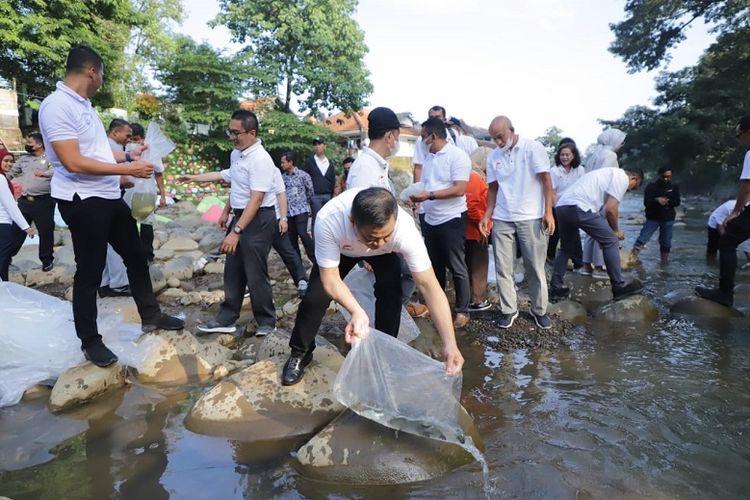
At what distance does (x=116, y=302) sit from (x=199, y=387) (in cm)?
151

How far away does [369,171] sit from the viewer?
333cm

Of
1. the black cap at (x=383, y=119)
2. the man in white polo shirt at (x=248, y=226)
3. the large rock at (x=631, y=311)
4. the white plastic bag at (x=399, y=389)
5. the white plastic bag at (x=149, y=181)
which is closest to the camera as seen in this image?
the white plastic bag at (x=399, y=389)

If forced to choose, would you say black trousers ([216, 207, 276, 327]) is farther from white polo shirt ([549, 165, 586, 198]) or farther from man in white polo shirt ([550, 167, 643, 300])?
white polo shirt ([549, 165, 586, 198])

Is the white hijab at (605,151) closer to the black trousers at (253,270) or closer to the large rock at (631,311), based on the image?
the large rock at (631,311)

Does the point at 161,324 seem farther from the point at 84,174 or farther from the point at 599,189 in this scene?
the point at 599,189

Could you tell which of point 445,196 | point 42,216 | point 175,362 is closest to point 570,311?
point 445,196

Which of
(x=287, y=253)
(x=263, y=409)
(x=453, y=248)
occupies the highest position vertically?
(x=453, y=248)

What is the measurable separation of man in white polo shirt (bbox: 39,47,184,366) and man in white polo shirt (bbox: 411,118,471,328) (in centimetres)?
225

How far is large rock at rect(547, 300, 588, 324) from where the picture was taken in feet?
15.6

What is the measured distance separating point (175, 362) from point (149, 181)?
4.92ft

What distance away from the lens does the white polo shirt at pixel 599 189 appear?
16.1ft

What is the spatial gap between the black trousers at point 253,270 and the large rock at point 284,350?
43 centimetres

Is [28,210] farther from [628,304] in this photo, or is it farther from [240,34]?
[240,34]

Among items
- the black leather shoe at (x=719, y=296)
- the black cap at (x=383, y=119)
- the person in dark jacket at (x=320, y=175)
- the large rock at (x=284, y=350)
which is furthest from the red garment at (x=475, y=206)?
the person in dark jacket at (x=320, y=175)
